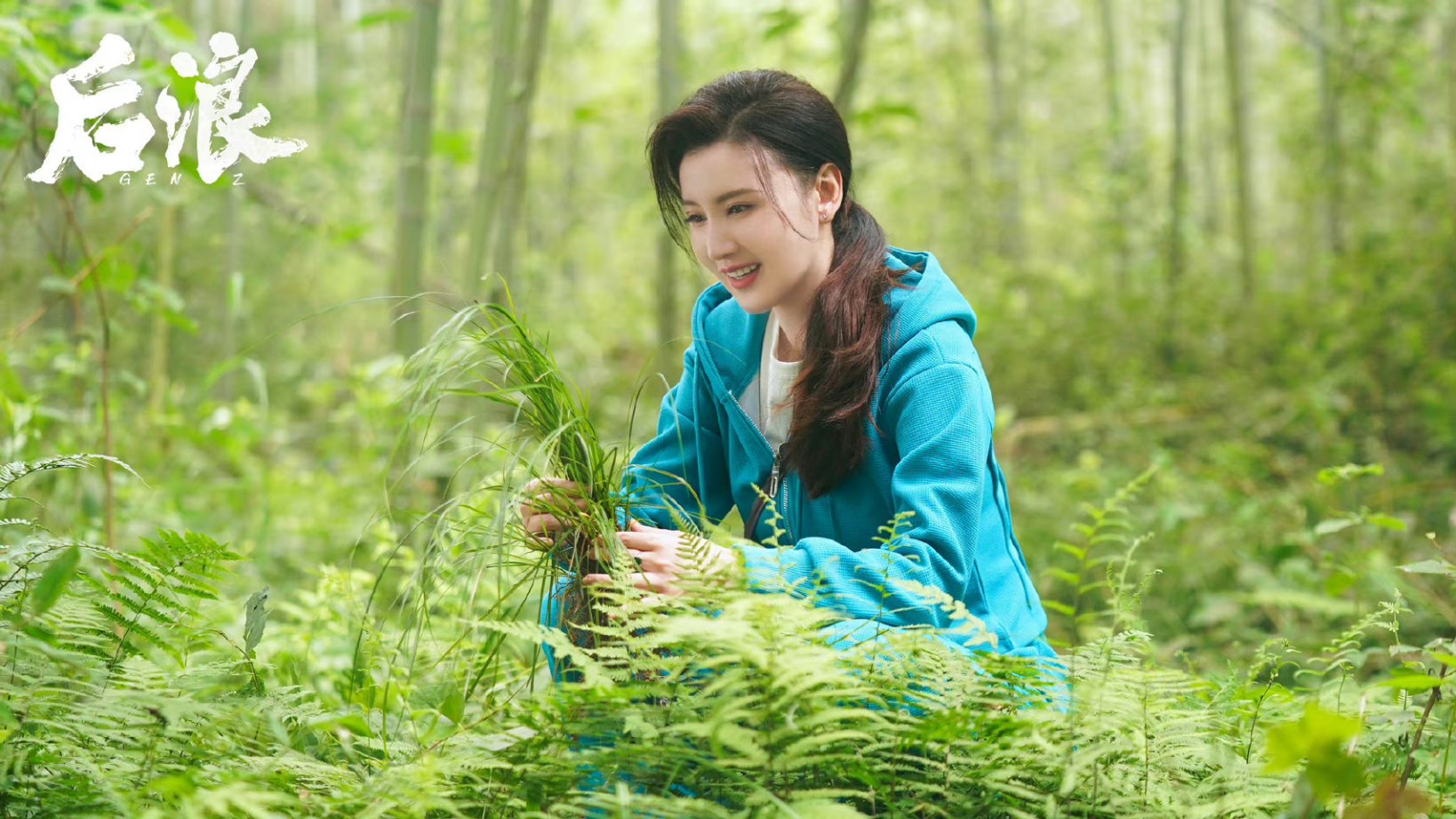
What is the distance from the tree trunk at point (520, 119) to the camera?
11.6ft

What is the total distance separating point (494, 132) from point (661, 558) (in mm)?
2196

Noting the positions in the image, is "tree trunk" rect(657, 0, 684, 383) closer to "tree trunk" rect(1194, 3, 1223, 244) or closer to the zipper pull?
the zipper pull

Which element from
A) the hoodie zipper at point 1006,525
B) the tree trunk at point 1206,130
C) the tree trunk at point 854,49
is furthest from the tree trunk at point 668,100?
the tree trunk at point 1206,130

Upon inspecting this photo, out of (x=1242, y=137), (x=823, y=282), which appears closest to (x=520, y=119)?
(x=823, y=282)

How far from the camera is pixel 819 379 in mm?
1856

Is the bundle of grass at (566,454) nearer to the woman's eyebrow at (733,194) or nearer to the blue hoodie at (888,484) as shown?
the blue hoodie at (888,484)

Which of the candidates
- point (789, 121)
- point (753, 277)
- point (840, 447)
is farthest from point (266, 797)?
point (789, 121)

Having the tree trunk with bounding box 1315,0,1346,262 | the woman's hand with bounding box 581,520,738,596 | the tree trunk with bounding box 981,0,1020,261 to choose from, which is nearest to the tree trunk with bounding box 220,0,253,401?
the woman's hand with bounding box 581,520,738,596

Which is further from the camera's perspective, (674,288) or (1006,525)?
(674,288)

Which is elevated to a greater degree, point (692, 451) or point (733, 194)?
point (733, 194)

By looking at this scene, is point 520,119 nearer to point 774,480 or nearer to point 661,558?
point 774,480

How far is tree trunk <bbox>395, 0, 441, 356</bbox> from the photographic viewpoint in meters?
3.26

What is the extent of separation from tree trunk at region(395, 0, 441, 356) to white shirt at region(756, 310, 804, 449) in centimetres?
151

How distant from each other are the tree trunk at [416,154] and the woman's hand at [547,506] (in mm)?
1736
